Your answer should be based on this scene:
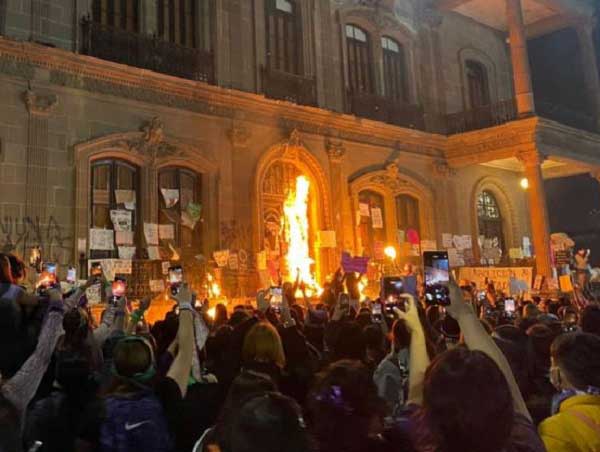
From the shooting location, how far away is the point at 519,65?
746 inches

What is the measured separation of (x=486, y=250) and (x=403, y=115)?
19.3 ft

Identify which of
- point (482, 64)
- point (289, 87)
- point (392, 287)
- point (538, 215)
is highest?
point (482, 64)

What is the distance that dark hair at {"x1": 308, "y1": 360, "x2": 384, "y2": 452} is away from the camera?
2.25 metres

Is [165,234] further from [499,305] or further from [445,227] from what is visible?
[445,227]

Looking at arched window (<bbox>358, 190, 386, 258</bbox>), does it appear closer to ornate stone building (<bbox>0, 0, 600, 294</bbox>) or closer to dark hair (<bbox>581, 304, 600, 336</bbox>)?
ornate stone building (<bbox>0, 0, 600, 294</bbox>)

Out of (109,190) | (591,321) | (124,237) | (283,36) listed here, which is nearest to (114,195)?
(109,190)

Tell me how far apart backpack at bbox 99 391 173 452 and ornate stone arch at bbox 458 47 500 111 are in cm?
2072

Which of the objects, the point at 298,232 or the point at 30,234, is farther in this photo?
the point at 298,232

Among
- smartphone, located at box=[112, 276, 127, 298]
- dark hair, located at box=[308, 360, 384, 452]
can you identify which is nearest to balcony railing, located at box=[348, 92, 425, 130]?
smartphone, located at box=[112, 276, 127, 298]

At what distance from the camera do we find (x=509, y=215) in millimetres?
23016

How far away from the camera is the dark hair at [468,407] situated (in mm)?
1924

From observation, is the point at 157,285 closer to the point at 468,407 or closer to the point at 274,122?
the point at 274,122

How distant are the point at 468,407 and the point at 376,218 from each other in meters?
16.8

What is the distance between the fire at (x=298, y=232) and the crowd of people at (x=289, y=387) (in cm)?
1042
